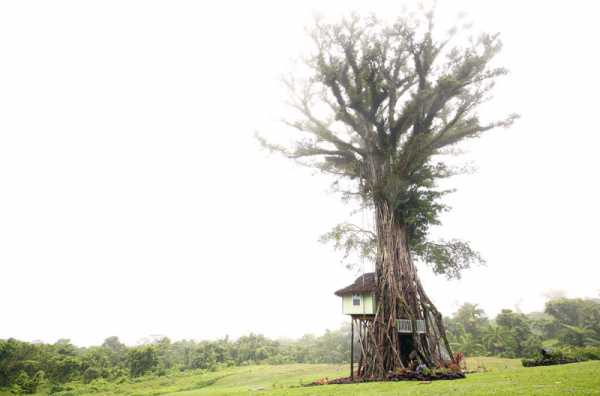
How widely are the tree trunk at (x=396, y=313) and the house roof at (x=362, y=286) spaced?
51 centimetres

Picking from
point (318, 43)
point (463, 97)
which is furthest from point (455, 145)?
point (318, 43)

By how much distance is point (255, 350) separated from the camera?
3469cm

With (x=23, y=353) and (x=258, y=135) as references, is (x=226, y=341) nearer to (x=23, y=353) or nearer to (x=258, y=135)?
(x=23, y=353)

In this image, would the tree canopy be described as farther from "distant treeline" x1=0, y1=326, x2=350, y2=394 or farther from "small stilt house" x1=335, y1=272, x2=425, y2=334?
"distant treeline" x1=0, y1=326, x2=350, y2=394

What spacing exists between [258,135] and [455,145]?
11810 mm

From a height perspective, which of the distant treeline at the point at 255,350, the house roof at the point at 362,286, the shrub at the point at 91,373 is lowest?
the shrub at the point at 91,373

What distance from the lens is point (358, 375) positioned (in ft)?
49.3

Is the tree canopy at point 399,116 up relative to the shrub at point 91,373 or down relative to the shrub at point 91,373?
up

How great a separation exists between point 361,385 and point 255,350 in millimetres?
25625

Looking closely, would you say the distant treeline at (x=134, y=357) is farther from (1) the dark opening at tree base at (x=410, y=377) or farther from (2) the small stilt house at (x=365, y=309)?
(1) the dark opening at tree base at (x=410, y=377)

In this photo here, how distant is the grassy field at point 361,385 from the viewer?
24.9ft

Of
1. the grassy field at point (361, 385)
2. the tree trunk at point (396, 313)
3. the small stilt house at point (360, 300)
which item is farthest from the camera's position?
the small stilt house at point (360, 300)

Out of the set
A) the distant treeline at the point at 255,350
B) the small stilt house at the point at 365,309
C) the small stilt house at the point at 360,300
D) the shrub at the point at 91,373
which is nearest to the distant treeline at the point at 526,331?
the distant treeline at the point at 255,350

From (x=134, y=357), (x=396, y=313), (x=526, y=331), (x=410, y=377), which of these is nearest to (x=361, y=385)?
(x=410, y=377)
